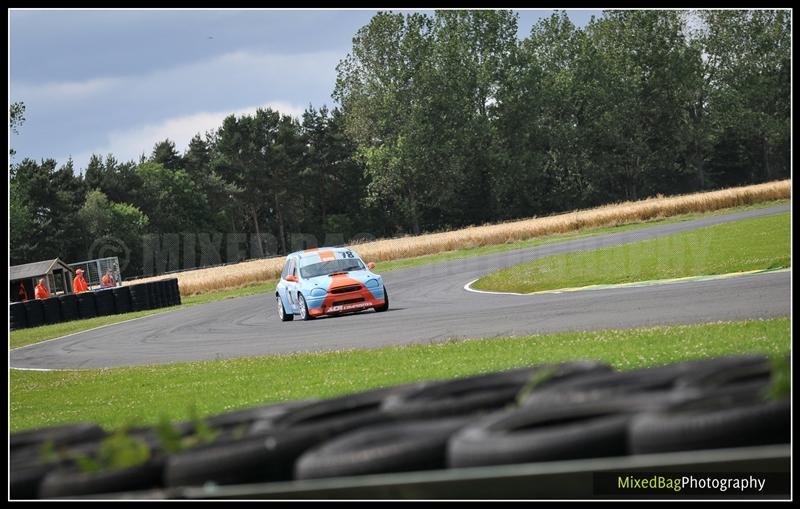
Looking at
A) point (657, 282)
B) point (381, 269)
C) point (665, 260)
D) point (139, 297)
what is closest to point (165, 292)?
point (139, 297)

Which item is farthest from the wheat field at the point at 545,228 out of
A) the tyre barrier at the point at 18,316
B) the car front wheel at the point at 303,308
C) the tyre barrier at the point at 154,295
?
the car front wheel at the point at 303,308

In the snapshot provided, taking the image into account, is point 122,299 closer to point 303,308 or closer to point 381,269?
point 381,269

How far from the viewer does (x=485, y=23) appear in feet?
285

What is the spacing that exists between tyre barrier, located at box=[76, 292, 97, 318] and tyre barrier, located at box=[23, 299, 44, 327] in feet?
4.35

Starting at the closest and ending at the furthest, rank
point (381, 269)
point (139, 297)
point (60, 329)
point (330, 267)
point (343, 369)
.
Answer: point (343, 369)
point (330, 267)
point (60, 329)
point (139, 297)
point (381, 269)

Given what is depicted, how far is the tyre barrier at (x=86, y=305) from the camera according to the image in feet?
116

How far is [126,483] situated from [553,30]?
3658 inches

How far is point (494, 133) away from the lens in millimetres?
87688

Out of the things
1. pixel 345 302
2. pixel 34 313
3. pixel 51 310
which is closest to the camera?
pixel 345 302

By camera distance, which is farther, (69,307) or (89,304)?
(89,304)

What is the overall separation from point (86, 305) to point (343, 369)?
25.5 metres

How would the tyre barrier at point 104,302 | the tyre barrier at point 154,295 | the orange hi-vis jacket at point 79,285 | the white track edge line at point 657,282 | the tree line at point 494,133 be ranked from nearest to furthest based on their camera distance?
the white track edge line at point 657,282 → the tyre barrier at point 104,302 → the tyre barrier at point 154,295 → the orange hi-vis jacket at point 79,285 → the tree line at point 494,133

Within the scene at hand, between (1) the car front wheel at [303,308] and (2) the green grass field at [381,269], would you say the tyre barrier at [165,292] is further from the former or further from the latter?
(1) the car front wheel at [303,308]
